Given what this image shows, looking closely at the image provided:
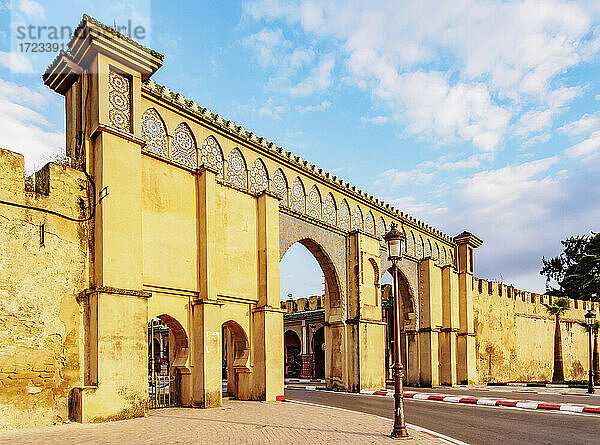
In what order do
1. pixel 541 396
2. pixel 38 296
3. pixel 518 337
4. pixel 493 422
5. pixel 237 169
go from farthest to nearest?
pixel 518 337
pixel 541 396
pixel 237 169
pixel 493 422
pixel 38 296

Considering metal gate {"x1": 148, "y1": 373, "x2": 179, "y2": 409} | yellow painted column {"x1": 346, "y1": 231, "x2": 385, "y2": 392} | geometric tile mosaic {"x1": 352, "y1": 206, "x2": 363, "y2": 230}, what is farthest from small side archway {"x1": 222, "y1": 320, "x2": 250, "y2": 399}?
geometric tile mosaic {"x1": 352, "y1": 206, "x2": 363, "y2": 230}

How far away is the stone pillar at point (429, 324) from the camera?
→ 81.6 ft

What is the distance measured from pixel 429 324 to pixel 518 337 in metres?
10.6

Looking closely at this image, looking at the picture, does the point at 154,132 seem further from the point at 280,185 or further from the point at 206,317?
the point at 280,185

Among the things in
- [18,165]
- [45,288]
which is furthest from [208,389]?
[18,165]

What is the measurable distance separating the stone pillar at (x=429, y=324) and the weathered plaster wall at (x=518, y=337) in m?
4.24

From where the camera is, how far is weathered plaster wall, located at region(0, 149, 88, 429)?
10.0m

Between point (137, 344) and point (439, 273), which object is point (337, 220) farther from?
point (137, 344)

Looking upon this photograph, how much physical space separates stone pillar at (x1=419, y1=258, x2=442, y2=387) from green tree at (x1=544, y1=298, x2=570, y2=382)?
1134 cm

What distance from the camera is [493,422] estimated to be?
11.8 metres

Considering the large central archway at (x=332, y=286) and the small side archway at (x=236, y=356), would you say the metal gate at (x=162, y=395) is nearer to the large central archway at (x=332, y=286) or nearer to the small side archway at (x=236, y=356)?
the small side archway at (x=236, y=356)

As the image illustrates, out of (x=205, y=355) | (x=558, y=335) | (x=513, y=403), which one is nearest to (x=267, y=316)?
(x=205, y=355)

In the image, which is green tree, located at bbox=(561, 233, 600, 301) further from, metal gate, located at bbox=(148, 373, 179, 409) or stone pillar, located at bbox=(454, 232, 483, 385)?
metal gate, located at bbox=(148, 373, 179, 409)

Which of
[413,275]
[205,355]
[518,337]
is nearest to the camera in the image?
[205,355]
